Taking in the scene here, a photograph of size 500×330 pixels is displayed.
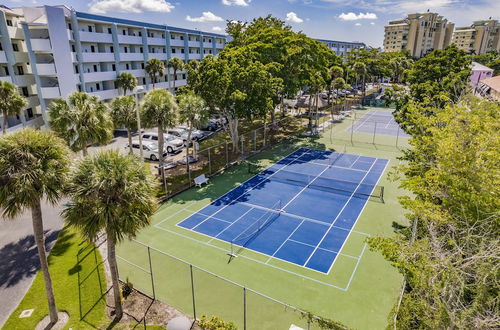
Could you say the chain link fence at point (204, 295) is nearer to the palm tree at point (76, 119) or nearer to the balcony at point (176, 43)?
the palm tree at point (76, 119)

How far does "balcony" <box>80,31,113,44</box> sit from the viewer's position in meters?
38.3

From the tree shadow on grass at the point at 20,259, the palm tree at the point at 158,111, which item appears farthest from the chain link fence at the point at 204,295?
the palm tree at the point at 158,111

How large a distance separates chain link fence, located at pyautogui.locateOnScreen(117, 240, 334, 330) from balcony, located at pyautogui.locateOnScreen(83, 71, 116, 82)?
30.6 metres

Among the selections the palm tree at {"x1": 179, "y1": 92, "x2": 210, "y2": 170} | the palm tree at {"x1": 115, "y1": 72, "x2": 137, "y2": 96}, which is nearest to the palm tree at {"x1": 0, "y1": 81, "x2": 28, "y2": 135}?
the palm tree at {"x1": 179, "y1": 92, "x2": 210, "y2": 170}

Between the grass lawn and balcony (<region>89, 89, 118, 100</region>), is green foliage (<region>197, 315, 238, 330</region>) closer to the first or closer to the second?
the grass lawn

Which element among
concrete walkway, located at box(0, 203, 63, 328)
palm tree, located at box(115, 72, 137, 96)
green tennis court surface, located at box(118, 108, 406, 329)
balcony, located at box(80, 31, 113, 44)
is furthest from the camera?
palm tree, located at box(115, 72, 137, 96)

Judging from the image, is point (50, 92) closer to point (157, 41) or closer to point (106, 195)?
point (157, 41)

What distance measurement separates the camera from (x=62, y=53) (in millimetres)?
35250

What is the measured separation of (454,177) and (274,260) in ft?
28.6

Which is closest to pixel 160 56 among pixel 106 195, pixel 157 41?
pixel 157 41

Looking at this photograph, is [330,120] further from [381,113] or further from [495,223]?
[495,223]

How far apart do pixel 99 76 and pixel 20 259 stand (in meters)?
30.7

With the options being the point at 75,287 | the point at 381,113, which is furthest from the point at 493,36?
the point at 75,287

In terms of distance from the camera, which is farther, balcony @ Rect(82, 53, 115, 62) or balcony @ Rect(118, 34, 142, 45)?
balcony @ Rect(118, 34, 142, 45)
